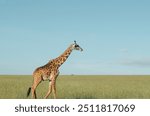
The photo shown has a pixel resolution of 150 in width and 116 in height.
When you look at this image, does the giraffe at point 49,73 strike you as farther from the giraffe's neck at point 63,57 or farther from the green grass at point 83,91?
the green grass at point 83,91

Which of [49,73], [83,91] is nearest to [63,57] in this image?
[49,73]

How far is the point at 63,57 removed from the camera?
15.2 meters

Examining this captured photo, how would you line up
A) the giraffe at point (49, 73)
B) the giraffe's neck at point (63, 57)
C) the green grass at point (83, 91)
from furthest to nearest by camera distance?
the green grass at point (83, 91)
the giraffe's neck at point (63, 57)
the giraffe at point (49, 73)

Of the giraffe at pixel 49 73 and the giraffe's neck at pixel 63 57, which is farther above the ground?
the giraffe's neck at pixel 63 57

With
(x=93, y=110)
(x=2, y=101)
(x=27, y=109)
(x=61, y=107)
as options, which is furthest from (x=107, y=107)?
(x=2, y=101)

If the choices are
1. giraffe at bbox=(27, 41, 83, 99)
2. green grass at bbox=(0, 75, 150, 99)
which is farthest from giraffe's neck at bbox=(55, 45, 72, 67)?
green grass at bbox=(0, 75, 150, 99)

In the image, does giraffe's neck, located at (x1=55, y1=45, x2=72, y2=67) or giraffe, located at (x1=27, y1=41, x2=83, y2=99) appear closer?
giraffe, located at (x1=27, y1=41, x2=83, y2=99)

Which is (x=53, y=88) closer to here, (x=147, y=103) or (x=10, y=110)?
(x=10, y=110)

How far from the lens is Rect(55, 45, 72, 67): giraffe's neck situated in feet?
48.8

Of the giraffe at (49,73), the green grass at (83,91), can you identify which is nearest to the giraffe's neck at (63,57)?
the giraffe at (49,73)

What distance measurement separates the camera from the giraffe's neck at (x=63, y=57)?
48.8 ft

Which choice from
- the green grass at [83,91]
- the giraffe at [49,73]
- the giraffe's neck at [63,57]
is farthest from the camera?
the green grass at [83,91]

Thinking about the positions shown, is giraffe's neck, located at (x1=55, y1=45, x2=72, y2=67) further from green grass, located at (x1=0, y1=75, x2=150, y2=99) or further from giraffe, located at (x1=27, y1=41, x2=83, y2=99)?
green grass, located at (x1=0, y1=75, x2=150, y2=99)

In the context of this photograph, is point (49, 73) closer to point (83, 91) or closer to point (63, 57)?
point (63, 57)
